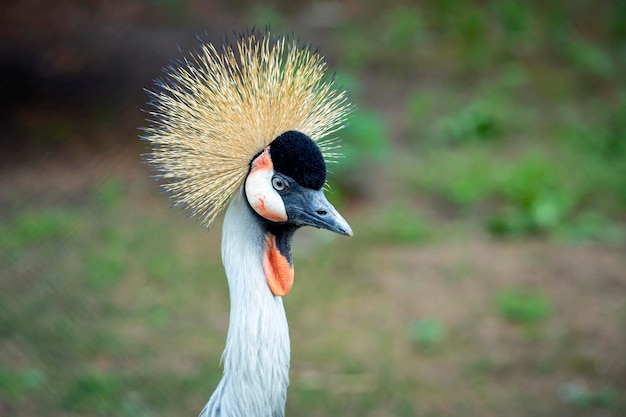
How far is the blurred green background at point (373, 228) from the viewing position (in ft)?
11.1

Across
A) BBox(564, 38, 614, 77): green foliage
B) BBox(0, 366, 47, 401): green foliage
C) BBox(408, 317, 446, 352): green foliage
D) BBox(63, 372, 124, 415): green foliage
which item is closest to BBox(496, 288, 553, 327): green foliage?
BBox(408, 317, 446, 352): green foliage

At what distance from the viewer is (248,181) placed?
1.96m

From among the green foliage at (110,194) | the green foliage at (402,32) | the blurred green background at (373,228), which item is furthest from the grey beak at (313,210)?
the green foliage at (402,32)

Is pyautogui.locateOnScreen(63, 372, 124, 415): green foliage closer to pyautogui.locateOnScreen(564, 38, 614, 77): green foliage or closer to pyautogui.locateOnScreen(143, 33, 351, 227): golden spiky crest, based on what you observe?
pyautogui.locateOnScreen(143, 33, 351, 227): golden spiky crest

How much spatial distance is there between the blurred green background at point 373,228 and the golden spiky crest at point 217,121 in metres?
1.41

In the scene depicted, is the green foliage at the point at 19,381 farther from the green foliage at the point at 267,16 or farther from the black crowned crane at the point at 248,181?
the green foliage at the point at 267,16

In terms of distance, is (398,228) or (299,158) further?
(398,228)

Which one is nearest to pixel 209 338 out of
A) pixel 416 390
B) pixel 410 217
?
pixel 416 390

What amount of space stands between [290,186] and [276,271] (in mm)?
196

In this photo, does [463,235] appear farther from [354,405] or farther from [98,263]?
[98,263]

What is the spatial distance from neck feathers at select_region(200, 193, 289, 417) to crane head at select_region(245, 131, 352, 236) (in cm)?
5

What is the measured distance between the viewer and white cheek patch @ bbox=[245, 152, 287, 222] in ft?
6.34

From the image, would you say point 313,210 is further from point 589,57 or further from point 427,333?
point 589,57

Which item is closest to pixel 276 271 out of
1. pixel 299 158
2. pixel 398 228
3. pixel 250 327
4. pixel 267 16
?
pixel 250 327
